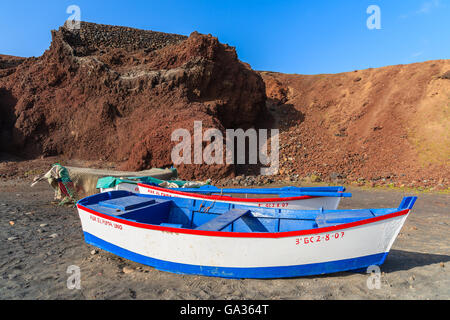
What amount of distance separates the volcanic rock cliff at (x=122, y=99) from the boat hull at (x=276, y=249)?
11.0 m

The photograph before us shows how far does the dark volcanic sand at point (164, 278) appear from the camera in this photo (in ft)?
12.5

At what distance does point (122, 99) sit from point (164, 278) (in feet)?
54.9

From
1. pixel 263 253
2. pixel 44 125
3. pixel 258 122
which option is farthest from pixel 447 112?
pixel 44 125

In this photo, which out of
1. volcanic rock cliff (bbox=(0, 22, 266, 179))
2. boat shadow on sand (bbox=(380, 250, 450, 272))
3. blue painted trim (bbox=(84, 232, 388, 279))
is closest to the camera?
blue painted trim (bbox=(84, 232, 388, 279))

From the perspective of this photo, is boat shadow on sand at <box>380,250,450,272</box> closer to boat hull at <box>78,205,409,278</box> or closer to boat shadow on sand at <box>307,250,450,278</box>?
boat shadow on sand at <box>307,250,450,278</box>

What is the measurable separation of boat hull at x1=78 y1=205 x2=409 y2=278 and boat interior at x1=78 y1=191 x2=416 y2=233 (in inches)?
11.8

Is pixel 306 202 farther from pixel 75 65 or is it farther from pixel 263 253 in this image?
pixel 75 65

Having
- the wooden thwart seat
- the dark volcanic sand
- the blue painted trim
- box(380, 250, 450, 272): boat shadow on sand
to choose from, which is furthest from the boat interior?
box(380, 250, 450, 272): boat shadow on sand

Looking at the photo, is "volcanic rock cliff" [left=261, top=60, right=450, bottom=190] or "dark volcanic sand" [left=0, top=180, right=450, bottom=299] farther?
"volcanic rock cliff" [left=261, top=60, right=450, bottom=190]

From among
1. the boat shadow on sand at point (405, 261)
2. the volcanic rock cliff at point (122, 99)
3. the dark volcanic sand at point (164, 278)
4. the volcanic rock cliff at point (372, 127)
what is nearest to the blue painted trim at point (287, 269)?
the dark volcanic sand at point (164, 278)

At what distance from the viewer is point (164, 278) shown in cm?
429

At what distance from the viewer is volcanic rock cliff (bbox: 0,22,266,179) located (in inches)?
666

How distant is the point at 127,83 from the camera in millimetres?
18734

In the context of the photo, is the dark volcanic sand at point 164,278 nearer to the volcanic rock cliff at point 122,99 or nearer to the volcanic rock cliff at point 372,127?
the volcanic rock cliff at point 122,99
